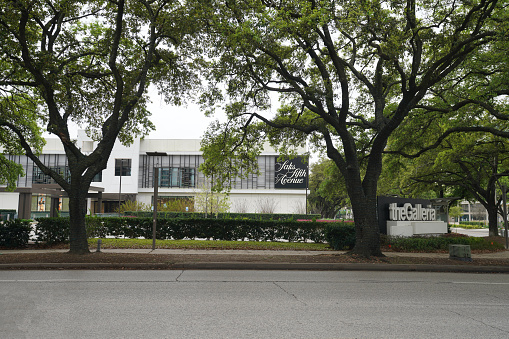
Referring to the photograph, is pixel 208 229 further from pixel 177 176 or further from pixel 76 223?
pixel 177 176

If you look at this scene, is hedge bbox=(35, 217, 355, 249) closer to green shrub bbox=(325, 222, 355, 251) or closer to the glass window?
green shrub bbox=(325, 222, 355, 251)

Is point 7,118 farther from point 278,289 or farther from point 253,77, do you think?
point 278,289

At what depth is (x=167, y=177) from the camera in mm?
66500

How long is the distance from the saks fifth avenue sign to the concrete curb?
2009 inches

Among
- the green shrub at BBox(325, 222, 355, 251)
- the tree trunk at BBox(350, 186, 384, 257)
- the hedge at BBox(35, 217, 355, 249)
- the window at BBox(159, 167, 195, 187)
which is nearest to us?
the tree trunk at BBox(350, 186, 384, 257)

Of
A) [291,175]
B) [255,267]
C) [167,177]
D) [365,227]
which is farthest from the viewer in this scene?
[167,177]

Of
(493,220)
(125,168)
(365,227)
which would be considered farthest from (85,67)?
(125,168)

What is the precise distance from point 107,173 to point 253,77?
53.8 meters

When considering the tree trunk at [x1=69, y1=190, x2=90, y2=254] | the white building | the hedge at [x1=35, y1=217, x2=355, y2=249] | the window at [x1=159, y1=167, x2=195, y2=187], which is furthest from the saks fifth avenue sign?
the tree trunk at [x1=69, y1=190, x2=90, y2=254]

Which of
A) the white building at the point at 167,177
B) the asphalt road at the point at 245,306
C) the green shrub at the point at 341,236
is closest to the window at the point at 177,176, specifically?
the white building at the point at 167,177

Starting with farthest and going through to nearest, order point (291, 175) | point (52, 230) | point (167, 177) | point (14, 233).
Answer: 1. point (167, 177)
2. point (291, 175)
3. point (52, 230)
4. point (14, 233)

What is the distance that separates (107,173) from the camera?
63.8 meters

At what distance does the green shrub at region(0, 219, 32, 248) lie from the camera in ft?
56.5

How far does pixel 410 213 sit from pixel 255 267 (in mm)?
12611
